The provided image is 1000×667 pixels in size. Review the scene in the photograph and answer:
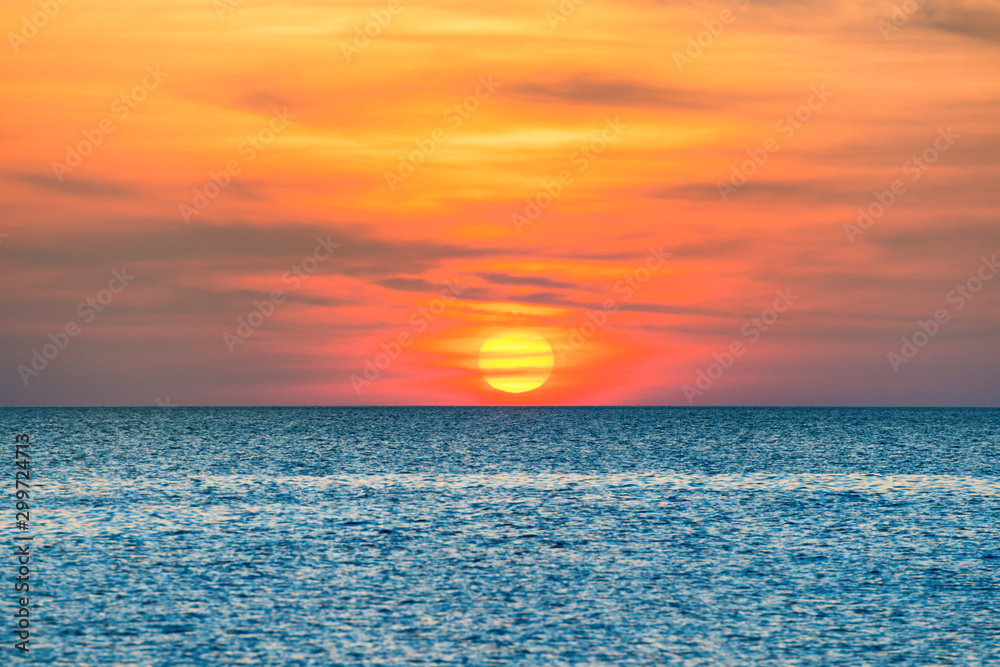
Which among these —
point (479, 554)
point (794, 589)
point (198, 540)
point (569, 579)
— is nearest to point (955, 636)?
point (794, 589)

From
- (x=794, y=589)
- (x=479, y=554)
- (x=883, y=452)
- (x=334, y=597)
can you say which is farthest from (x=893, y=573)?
(x=883, y=452)

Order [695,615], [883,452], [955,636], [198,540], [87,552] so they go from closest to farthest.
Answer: [955,636] < [695,615] < [87,552] < [198,540] < [883,452]

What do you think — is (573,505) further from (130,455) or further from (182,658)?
(130,455)

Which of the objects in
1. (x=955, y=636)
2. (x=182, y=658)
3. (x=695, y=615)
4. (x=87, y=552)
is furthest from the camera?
(x=87, y=552)

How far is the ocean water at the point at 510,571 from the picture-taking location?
99.0 feet

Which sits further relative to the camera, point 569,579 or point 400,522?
point 400,522

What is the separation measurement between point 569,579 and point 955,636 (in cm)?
1475

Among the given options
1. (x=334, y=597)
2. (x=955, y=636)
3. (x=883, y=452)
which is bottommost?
(x=955, y=636)

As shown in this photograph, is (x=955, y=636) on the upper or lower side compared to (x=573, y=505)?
lower

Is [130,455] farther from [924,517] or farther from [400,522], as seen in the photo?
[924,517]

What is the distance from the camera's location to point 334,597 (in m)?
36.7

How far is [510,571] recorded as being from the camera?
41750 millimetres

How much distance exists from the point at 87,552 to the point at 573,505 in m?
32.1

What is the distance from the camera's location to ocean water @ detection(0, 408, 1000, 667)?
30.2 m
